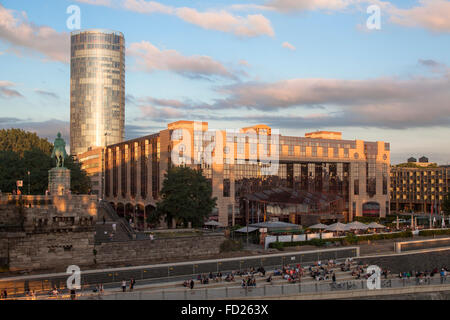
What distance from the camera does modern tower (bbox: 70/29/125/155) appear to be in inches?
7721

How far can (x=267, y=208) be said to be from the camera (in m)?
83.0

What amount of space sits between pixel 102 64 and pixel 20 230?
166 m

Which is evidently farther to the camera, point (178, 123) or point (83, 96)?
point (83, 96)

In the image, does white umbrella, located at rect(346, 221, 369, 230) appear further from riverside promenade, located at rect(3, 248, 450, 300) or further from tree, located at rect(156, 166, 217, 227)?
tree, located at rect(156, 166, 217, 227)

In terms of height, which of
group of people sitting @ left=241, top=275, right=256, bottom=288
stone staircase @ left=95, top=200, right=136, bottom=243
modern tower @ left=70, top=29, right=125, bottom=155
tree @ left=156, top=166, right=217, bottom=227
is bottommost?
group of people sitting @ left=241, top=275, right=256, bottom=288

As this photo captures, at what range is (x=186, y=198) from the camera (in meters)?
58.6

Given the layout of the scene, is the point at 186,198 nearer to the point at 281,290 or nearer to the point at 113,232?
the point at 113,232

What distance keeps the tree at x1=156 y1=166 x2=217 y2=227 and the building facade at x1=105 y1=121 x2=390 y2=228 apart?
17.1 metres

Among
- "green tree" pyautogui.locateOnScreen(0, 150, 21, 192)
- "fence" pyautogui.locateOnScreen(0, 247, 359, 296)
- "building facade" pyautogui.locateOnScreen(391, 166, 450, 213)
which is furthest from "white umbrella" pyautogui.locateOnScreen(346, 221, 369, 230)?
"building facade" pyautogui.locateOnScreen(391, 166, 450, 213)

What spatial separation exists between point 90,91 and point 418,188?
13554cm
